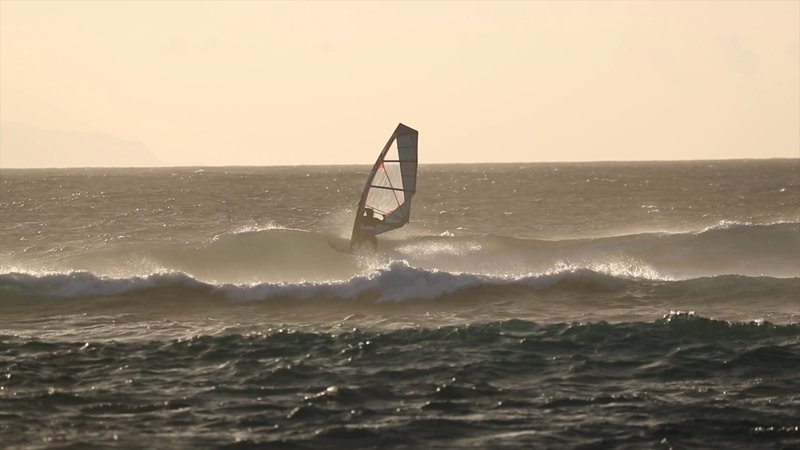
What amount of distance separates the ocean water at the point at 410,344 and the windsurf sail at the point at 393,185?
2097 mm

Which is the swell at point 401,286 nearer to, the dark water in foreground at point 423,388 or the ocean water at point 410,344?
the ocean water at point 410,344

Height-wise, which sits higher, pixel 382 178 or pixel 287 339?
pixel 382 178

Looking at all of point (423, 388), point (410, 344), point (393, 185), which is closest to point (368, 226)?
point (393, 185)

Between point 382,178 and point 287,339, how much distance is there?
945cm

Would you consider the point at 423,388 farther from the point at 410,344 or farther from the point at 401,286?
the point at 401,286

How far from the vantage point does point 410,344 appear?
18.6 meters

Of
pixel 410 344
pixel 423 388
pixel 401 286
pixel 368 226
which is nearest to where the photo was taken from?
pixel 423 388

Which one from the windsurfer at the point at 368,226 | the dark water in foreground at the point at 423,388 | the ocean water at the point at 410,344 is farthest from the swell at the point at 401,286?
the dark water in foreground at the point at 423,388

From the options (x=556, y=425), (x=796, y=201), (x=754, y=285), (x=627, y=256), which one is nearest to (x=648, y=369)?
(x=556, y=425)

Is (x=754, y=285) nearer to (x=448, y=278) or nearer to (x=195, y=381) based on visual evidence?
(x=448, y=278)

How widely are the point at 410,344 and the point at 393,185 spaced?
9.60 metres

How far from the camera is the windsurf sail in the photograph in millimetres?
26641

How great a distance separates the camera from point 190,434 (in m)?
13.2

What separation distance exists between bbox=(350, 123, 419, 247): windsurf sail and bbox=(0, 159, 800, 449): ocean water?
6.88 feet
